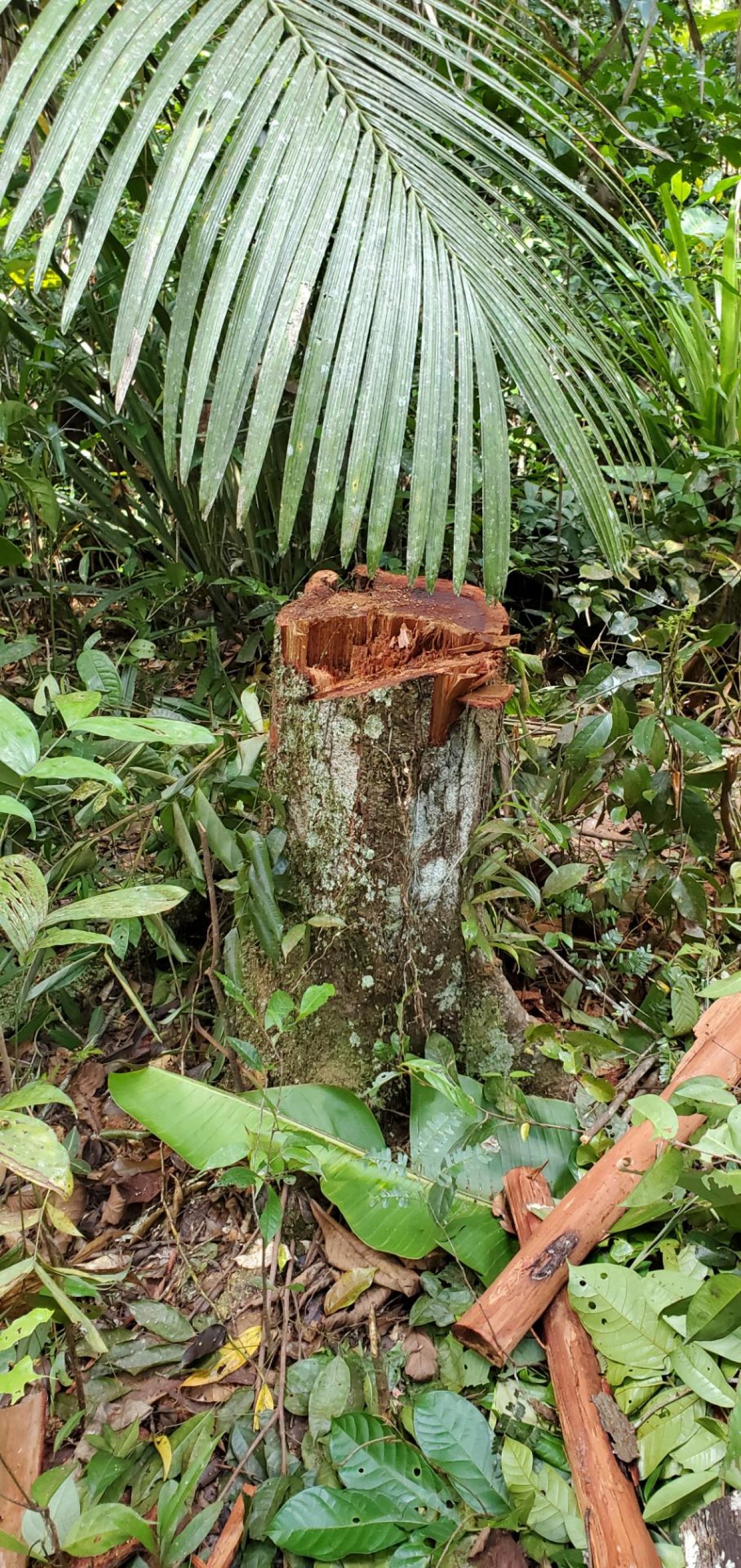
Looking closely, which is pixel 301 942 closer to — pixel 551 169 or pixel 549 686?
pixel 549 686

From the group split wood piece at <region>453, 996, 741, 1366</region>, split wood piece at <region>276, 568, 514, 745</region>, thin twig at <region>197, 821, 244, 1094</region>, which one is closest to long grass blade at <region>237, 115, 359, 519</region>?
split wood piece at <region>276, 568, 514, 745</region>

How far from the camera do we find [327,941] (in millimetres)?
1295

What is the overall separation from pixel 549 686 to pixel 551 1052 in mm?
972

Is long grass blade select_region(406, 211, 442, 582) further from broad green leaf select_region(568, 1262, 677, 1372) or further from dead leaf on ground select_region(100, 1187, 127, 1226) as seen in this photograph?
dead leaf on ground select_region(100, 1187, 127, 1226)

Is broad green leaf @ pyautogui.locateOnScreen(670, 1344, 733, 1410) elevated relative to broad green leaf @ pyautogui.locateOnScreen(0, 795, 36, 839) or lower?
lower

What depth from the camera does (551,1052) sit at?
1.30 metres

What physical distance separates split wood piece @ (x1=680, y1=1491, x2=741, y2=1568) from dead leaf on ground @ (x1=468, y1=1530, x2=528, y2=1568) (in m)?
0.16

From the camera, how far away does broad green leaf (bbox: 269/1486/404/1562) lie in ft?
2.85

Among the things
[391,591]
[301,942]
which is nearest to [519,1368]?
[301,942]

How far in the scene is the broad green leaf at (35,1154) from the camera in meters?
0.75

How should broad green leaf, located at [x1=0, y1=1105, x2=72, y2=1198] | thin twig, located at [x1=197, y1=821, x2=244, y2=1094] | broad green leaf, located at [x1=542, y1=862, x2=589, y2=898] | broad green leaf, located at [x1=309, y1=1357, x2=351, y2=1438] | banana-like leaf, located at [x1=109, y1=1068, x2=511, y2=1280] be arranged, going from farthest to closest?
1. broad green leaf, located at [x1=542, y1=862, x2=589, y2=898]
2. thin twig, located at [x1=197, y1=821, x2=244, y2=1094]
3. banana-like leaf, located at [x1=109, y1=1068, x2=511, y2=1280]
4. broad green leaf, located at [x1=309, y1=1357, x2=351, y2=1438]
5. broad green leaf, located at [x1=0, y1=1105, x2=72, y2=1198]

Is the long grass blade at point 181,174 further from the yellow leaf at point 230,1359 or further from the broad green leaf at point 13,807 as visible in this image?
the yellow leaf at point 230,1359

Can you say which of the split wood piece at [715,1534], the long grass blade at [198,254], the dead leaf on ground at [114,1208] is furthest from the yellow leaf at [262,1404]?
the long grass blade at [198,254]

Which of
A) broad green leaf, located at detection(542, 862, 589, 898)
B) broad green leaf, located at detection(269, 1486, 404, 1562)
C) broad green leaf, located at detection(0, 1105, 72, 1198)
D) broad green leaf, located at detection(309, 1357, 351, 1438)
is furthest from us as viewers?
broad green leaf, located at detection(542, 862, 589, 898)
